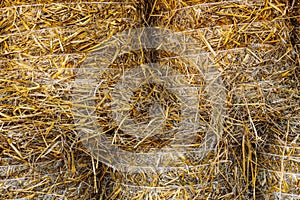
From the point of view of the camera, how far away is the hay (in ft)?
4.43

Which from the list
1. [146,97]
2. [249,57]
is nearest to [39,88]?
[146,97]

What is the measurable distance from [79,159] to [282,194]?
26.3 inches

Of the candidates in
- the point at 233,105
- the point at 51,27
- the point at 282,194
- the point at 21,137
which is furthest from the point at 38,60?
the point at 282,194

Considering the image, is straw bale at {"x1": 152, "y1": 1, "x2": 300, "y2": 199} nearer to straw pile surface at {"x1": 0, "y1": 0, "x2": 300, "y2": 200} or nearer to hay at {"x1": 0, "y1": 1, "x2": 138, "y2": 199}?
straw pile surface at {"x1": 0, "y1": 0, "x2": 300, "y2": 200}

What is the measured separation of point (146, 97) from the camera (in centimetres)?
146

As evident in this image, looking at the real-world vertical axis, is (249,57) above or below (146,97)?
above

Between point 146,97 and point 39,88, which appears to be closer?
point 39,88

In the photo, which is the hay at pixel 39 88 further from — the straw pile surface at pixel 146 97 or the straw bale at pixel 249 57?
the straw bale at pixel 249 57

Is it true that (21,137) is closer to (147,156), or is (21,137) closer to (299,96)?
(147,156)

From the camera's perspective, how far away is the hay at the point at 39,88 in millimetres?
1350

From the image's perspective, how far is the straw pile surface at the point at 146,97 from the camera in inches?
53.6

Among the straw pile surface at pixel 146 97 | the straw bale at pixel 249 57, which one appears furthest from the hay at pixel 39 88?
the straw bale at pixel 249 57

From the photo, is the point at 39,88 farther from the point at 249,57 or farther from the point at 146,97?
the point at 249,57

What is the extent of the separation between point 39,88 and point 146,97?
34cm
